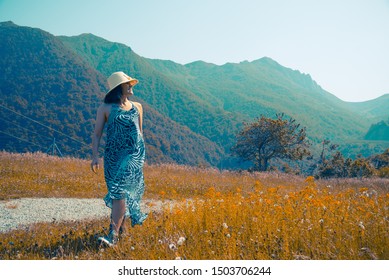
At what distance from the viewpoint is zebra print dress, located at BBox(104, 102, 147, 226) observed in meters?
5.05

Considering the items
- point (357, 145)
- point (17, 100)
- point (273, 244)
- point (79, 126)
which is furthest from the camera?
point (357, 145)

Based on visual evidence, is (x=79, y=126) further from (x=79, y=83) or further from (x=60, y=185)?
(x=60, y=185)

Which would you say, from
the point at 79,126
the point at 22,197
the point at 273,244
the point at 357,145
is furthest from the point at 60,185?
the point at 357,145

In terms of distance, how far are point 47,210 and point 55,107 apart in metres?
112

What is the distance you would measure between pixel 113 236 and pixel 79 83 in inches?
5543

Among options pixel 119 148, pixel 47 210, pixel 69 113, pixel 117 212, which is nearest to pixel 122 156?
pixel 119 148

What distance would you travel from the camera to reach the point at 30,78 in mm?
134375

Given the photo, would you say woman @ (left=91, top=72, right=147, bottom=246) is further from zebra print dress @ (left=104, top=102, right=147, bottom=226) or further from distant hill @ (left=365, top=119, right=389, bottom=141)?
distant hill @ (left=365, top=119, right=389, bottom=141)

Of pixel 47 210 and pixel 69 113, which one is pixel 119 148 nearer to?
pixel 47 210

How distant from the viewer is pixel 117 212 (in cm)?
500

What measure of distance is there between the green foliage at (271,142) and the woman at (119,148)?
122ft

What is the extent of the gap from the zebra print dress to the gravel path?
1654mm

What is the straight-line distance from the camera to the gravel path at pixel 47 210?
7255mm

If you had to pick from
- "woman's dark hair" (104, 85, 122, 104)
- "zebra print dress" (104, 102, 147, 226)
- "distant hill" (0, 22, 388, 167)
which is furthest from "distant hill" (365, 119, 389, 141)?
"woman's dark hair" (104, 85, 122, 104)
